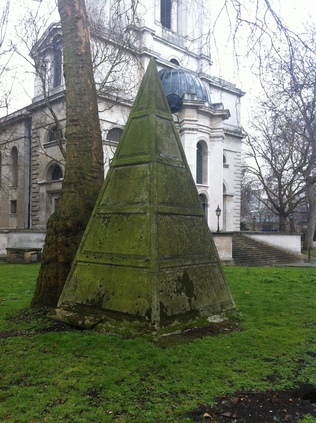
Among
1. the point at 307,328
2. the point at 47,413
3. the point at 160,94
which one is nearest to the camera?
the point at 47,413

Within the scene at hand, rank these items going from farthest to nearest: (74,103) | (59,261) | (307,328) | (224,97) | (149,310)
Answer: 1. (224,97)
2. (74,103)
3. (59,261)
4. (307,328)
5. (149,310)

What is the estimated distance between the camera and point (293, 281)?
1012 centimetres

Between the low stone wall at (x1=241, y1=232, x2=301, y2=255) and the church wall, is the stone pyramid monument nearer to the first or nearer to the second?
the low stone wall at (x1=241, y1=232, x2=301, y2=255)

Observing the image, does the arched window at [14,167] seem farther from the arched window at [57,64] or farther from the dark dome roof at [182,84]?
the dark dome roof at [182,84]

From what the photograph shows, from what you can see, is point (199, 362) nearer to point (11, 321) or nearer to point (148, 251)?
point (148, 251)

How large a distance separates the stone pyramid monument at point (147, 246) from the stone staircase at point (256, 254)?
14675mm

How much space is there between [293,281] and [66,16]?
27.4ft

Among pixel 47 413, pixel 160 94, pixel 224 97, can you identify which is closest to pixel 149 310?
pixel 47 413

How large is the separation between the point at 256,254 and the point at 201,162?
30.5ft

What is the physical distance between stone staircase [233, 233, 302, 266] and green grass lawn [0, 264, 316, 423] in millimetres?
15255

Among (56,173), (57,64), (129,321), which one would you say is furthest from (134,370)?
(56,173)

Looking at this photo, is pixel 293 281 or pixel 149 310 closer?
pixel 149 310

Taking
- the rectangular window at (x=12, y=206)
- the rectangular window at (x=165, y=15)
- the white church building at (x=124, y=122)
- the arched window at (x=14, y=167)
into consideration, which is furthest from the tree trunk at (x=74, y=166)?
the rectangular window at (x=165, y=15)

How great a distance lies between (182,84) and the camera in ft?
87.6
